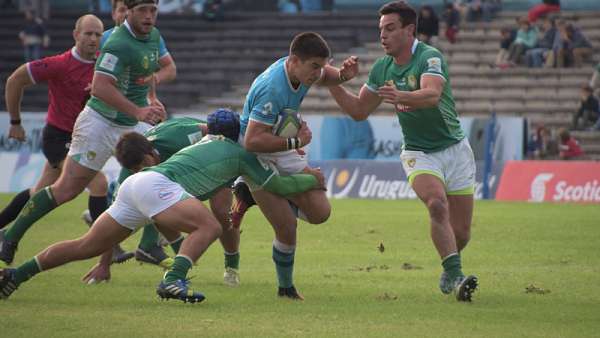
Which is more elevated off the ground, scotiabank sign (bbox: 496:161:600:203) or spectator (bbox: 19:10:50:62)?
spectator (bbox: 19:10:50:62)

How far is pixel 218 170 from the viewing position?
32.6ft

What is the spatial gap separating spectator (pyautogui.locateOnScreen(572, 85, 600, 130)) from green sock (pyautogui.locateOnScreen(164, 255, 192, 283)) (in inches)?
841

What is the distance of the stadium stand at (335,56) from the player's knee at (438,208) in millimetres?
20184

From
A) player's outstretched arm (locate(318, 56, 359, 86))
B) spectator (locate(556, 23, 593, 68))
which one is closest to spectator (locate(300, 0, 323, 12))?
spectator (locate(556, 23, 593, 68))

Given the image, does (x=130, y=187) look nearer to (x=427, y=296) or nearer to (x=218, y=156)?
(x=218, y=156)

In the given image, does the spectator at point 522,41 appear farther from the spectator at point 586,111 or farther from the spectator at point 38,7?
the spectator at point 38,7

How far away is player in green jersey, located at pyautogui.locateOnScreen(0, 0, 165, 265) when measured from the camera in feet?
39.0

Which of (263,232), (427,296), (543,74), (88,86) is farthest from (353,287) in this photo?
(543,74)

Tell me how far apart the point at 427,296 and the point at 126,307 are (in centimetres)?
256

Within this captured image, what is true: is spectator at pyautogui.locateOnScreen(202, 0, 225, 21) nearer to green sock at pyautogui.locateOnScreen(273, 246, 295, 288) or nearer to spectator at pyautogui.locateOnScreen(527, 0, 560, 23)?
spectator at pyautogui.locateOnScreen(527, 0, 560, 23)

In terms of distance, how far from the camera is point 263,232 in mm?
17672

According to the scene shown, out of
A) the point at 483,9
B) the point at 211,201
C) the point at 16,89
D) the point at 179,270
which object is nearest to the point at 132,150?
the point at 179,270

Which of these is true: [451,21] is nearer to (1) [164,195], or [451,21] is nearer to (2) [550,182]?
(2) [550,182]

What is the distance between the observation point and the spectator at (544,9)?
109 ft
